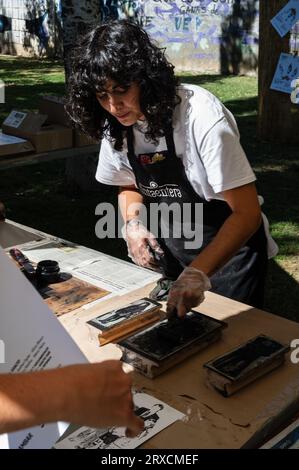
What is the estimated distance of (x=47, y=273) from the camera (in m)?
1.88

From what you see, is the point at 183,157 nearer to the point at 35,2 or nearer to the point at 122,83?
the point at 122,83

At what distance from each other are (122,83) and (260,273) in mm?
828

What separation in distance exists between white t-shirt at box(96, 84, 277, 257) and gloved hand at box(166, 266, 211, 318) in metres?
0.28

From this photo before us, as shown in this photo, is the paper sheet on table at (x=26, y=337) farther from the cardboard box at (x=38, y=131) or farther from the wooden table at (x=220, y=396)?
the cardboard box at (x=38, y=131)

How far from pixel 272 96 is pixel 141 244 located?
4.59 m

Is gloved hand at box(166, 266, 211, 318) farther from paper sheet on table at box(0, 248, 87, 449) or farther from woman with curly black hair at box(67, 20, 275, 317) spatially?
paper sheet on table at box(0, 248, 87, 449)

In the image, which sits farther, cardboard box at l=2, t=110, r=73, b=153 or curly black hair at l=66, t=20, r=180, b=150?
cardboard box at l=2, t=110, r=73, b=153

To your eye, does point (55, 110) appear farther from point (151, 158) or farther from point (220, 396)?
point (220, 396)

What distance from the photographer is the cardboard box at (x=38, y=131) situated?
3.48 meters

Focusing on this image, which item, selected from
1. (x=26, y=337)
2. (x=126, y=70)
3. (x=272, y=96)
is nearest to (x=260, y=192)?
(x=272, y=96)

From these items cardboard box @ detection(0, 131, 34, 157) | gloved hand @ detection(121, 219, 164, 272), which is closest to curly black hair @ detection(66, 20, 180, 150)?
gloved hand @ detection(121, 219, 164, 272)

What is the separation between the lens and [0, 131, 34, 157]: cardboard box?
340 cm

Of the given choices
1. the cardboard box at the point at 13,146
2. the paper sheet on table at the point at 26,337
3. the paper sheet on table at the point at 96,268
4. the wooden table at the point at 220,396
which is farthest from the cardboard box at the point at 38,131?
the paper sheet on table at the point at 26,337

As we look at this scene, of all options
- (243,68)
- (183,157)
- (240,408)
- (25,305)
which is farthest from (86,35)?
(243,68)
